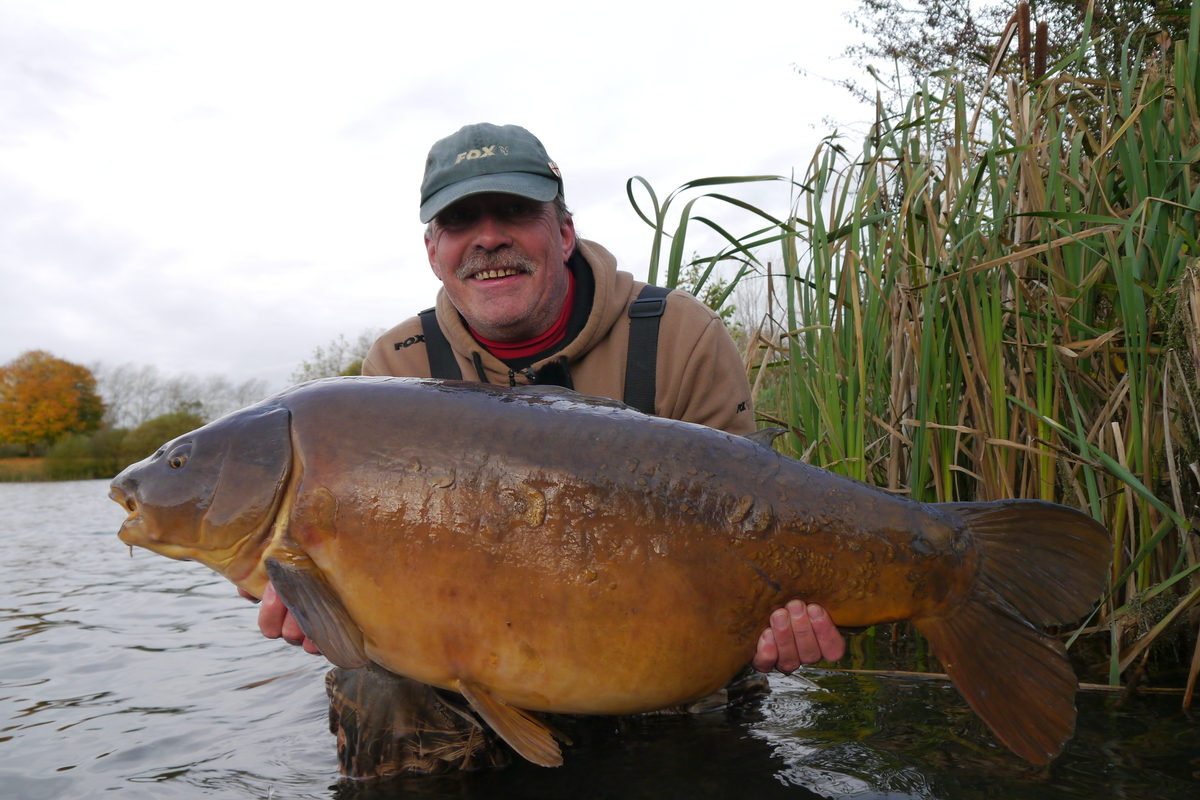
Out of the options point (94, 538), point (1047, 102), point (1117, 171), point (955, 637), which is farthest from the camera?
point (94, 538)

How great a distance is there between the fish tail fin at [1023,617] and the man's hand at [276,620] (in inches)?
59.4

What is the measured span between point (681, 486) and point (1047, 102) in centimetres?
230

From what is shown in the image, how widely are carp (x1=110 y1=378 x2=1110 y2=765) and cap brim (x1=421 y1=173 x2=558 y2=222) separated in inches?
49.7

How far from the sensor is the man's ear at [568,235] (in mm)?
3229

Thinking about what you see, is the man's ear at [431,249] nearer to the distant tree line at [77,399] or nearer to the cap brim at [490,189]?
the cap brim at [490,189]

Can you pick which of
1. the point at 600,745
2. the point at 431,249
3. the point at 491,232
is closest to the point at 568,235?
the point at 491,232

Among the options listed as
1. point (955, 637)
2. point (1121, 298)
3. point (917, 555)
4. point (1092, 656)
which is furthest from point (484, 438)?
point (1092, 656)

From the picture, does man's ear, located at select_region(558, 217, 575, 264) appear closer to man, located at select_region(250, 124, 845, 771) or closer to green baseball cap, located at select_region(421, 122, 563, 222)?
man, located at select_region(250, 124, 845, 771)

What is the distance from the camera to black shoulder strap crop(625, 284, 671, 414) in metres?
2.97

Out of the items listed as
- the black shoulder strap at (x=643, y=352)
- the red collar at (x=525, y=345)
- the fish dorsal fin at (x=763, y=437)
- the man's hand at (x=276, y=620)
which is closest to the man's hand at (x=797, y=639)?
the fish dorsal fin at (x=763, y=437)

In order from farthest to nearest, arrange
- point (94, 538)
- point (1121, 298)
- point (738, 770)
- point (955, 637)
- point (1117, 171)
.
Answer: point (94, 538) < point (1117, 171) < point (1121, 298) < point (738, 770) < point (955, 637)

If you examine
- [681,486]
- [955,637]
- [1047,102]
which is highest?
[1047,102]

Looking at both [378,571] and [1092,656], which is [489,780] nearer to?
[378,571]

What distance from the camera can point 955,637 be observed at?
5.63ft
